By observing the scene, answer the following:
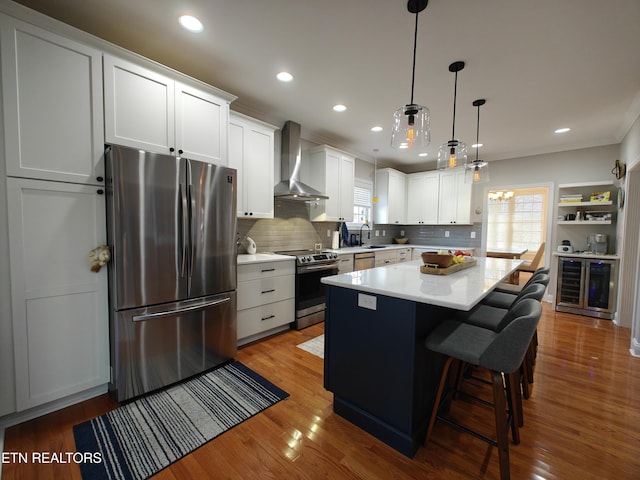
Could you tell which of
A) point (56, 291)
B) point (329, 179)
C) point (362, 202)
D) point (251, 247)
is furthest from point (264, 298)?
point (362, 202)

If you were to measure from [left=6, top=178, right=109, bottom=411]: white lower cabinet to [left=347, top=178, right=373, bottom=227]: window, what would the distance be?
12.9 ft

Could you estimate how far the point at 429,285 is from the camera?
5.73 ft

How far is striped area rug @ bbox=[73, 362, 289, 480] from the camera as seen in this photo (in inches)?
57.5

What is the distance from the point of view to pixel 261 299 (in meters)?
2.94

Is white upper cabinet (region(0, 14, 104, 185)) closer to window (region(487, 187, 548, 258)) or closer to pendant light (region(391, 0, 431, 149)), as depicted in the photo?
pendant light (region(391, 0, 431, 149))

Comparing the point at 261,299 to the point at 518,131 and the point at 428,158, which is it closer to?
the point at 518,131

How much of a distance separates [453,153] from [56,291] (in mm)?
3332

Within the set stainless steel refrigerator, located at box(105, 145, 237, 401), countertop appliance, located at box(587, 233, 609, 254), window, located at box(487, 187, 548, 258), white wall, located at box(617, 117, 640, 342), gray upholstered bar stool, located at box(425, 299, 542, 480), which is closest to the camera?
gray upholstered bar stool, located at box(425, 299, 542, 480)

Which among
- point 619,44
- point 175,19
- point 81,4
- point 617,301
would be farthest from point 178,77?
point 617,301

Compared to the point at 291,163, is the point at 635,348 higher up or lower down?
lower down

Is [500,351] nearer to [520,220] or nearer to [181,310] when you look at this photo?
[181,310]

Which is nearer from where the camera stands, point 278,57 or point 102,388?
point 102,388

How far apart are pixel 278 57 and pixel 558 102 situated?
3.03 m

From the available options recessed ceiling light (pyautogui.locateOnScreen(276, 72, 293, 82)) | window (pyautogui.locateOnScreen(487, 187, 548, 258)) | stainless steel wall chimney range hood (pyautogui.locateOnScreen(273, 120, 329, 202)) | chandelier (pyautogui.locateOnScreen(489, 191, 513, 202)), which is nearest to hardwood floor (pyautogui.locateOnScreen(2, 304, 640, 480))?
stainless steel wall chimney range hood (pyautogui.locateOnScreen(273, 120, 329, 202))
